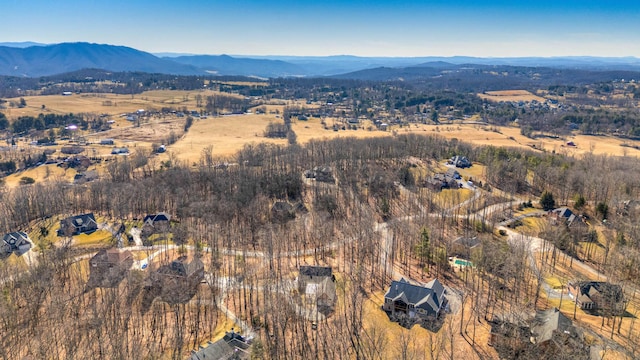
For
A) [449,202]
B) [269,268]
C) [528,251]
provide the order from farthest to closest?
[449,202], [528,251], [269,268]

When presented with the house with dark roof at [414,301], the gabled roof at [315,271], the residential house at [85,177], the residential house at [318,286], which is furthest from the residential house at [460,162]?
the residential house at [85,177]

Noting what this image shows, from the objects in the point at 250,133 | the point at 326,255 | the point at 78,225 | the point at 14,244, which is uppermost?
the point at 250,133

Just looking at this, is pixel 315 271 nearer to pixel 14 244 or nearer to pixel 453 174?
pixel 14 244

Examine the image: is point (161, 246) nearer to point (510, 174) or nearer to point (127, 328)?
point (127, 328)

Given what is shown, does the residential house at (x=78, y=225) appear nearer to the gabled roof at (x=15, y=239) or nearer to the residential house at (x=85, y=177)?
the gabled roof at (x=15, y=239)

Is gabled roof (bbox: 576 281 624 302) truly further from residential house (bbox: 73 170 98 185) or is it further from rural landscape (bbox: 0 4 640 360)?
residential house (bbox: 73 170 98 185)

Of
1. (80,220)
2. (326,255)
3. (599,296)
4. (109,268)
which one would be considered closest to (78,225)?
(80,220)

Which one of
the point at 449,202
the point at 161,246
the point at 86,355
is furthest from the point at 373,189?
the point at 86,355
